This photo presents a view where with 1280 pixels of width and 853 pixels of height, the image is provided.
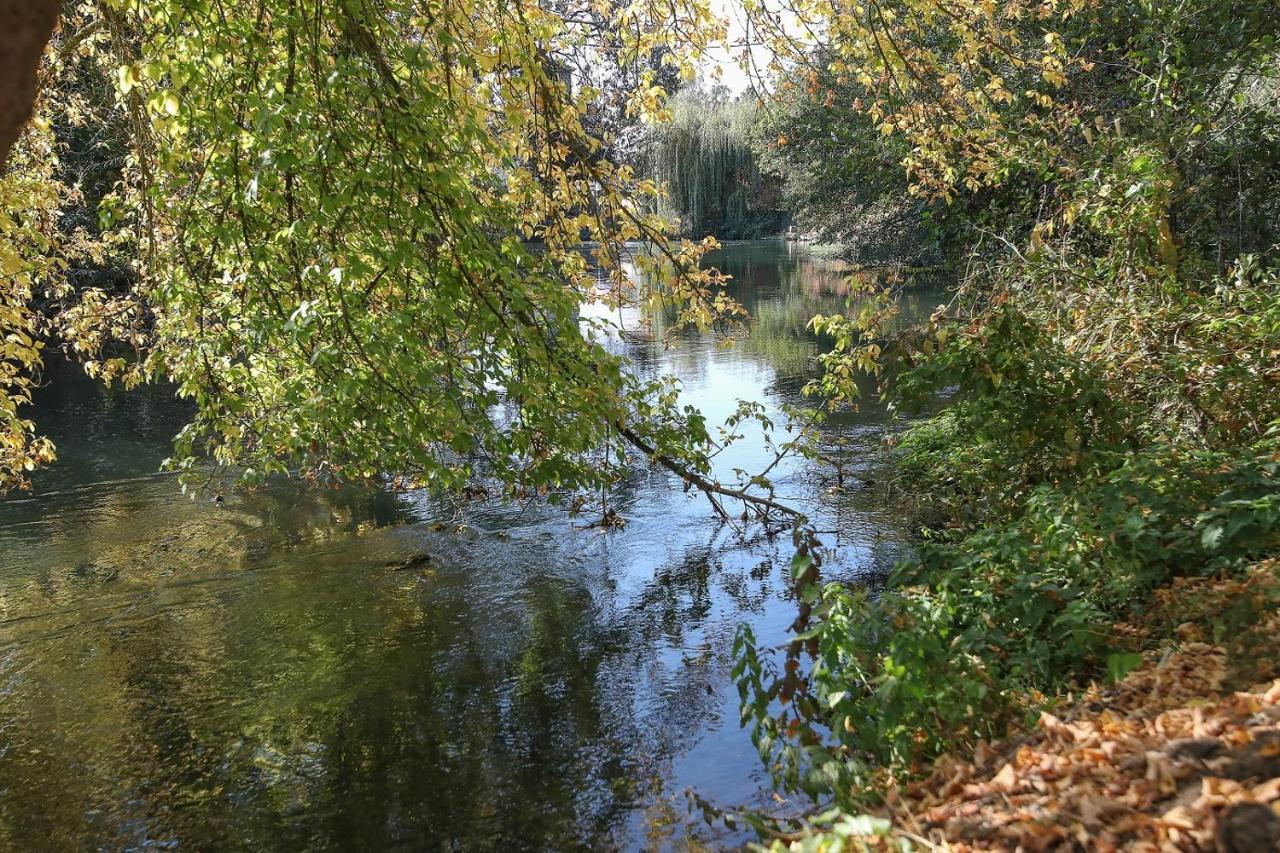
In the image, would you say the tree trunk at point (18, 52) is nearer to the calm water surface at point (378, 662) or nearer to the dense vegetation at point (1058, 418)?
the dense vegetation at point (1058, 418)

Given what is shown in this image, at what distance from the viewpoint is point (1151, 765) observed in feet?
8.55

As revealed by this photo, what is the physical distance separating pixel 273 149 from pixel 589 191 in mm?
2483

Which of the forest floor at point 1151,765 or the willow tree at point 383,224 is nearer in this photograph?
the forest floor at point 1151,765

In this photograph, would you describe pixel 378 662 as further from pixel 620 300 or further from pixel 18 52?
pixel 18 52

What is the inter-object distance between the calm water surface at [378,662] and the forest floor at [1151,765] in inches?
54.8

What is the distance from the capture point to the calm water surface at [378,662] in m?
4.48

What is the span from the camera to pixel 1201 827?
225cm

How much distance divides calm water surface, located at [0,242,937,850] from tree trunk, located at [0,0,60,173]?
11.5 feet

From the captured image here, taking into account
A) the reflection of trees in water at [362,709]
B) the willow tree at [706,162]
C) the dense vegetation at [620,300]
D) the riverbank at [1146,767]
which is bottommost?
the reflection of trees in water at [362,709]

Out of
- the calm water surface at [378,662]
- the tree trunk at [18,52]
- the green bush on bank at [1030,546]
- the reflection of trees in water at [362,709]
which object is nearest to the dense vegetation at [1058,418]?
the green bush on bank at [1030,546]

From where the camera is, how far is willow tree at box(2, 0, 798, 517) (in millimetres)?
4047

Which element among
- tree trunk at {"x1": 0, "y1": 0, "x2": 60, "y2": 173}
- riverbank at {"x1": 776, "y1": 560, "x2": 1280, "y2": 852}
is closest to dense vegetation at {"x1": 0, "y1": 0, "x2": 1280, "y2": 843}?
riverbank at {"x1": 776, "y1": 560, "x2": 1280, "y2": 852}

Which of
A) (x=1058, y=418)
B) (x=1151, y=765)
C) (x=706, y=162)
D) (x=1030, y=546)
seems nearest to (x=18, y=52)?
(x=1151, y=765)

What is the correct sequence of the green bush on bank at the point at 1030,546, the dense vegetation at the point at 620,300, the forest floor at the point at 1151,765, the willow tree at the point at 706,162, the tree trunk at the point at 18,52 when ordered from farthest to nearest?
1. the willow tree at the point at 706,162
2. the dense vegetation at the point at 620,300
3. the green bush on bank at the point at 1030,546
4. the forest floor at the point at 1151,765
5. the tree trunk at the point at 18,52
